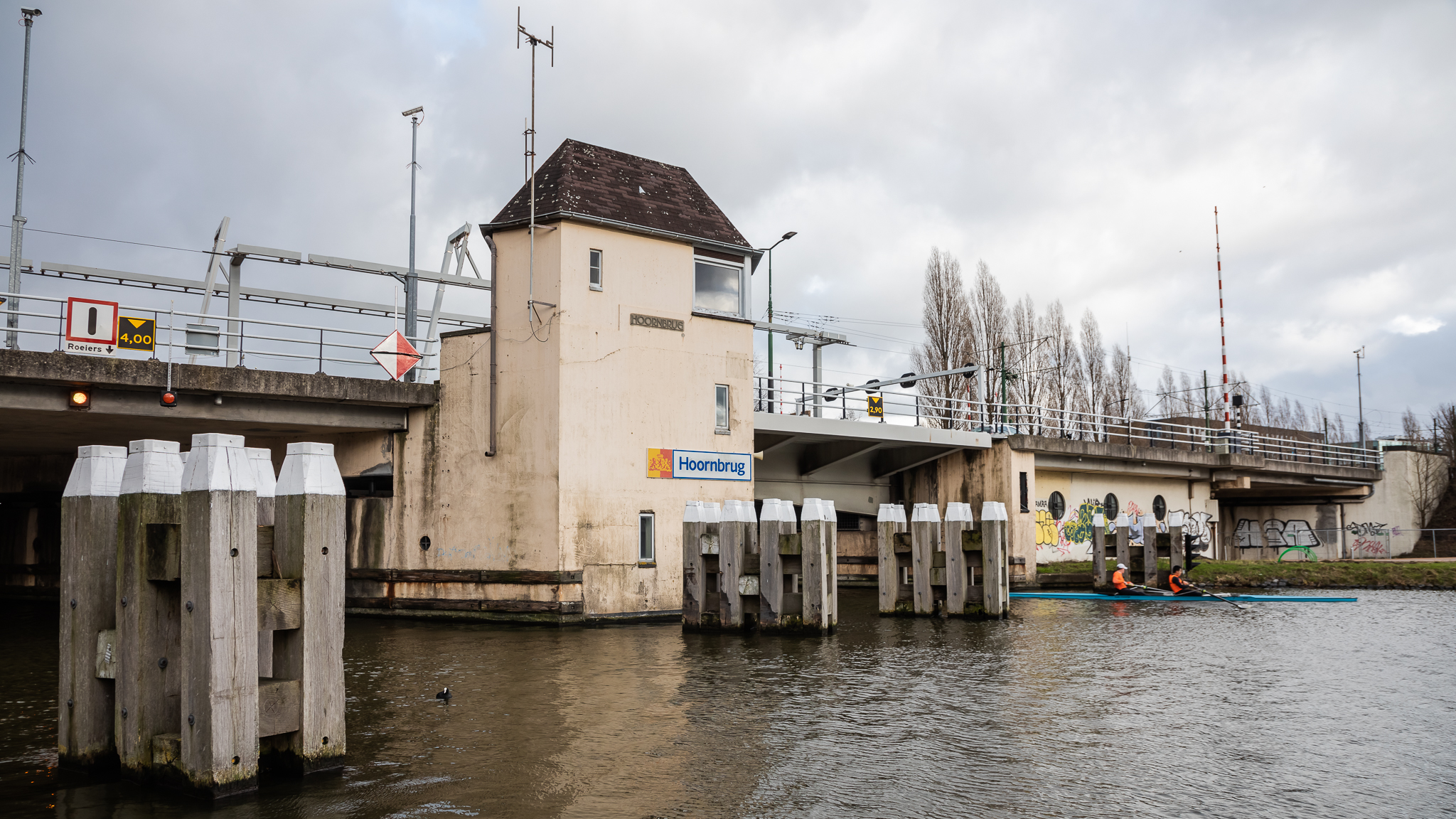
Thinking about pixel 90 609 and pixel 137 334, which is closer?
pixel 90 609

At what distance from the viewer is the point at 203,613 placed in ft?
22.1

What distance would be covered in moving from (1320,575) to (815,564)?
20.1m

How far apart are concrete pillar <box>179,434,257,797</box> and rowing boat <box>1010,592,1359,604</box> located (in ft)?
70.1

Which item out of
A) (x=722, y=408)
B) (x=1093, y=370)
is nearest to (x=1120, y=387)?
(x=1093, y=370)

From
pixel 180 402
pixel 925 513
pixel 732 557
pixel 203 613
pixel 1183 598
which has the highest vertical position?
pixel 180 402

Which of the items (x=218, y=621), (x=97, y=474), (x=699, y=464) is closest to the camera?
(x=218, y=621)

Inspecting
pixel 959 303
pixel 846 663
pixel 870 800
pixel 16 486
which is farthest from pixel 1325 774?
pixel 959 303

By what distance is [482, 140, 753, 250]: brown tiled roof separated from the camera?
2078cm

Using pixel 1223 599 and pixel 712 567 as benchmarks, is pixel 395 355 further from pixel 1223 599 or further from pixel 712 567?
pixel 1223 599

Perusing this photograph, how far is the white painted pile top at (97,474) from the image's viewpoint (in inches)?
299

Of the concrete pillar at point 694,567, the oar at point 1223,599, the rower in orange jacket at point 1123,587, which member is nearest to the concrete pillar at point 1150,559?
the rower in orange jacket at point 1123,587

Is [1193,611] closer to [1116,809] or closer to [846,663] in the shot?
[846,663]

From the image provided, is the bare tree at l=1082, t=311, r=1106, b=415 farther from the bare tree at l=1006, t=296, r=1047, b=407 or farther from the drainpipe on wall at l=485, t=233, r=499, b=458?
the drainpipe on wall at l=485, t=233, r=499, b=458

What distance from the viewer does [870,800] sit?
709 centimetres
